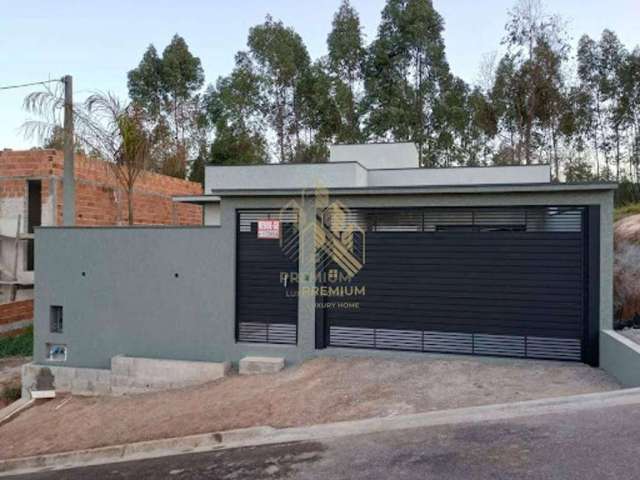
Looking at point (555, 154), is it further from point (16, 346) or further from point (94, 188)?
point (16, 346)

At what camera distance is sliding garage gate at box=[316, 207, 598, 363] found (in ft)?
24.3

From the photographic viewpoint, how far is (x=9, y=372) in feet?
34.4

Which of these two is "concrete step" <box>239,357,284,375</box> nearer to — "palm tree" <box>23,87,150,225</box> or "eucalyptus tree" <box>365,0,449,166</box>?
"palm tree" <box>23,87,150,225</box>

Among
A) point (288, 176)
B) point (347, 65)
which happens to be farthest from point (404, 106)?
point (288, 176)

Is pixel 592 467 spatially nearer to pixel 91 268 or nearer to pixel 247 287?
pixel 247 287

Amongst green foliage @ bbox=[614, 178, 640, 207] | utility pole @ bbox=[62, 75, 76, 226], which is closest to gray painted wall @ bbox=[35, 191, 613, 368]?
utility pole @ bbox=[62, 75, 76, 226]

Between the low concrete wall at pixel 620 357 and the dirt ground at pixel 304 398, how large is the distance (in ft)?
0.53

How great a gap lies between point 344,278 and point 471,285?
6.61 ft

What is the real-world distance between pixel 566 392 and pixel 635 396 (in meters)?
0.83

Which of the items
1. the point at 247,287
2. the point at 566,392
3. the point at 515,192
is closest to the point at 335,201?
the point at 247,287

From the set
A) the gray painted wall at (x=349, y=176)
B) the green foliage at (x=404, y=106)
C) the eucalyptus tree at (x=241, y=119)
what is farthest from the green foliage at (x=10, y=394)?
the eucalyptus tree at (x=241, y=119)

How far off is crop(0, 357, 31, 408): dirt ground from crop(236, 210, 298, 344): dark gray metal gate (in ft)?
16.0

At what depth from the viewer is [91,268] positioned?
9.17 meters

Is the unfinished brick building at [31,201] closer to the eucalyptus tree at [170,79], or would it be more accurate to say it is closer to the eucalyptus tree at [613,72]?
the eucalyptus tree at [170,79]
